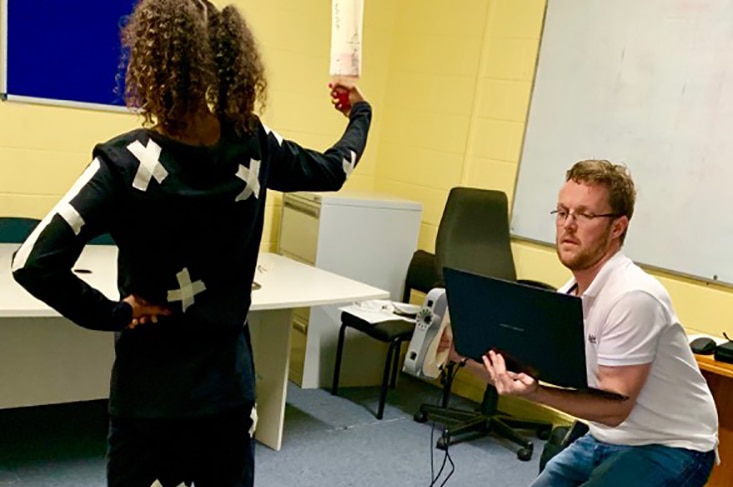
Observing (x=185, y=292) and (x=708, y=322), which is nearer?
(x=185, y=292)

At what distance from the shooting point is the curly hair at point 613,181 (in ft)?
5.65

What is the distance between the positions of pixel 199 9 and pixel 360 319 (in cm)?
244

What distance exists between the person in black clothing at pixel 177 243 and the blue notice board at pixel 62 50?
2.01 metres

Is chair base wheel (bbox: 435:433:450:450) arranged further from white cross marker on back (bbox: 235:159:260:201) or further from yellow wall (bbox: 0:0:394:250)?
white cross marker on back (bbox: 235:159:260:201)

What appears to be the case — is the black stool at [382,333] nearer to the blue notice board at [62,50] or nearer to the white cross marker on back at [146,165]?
the blue notice board at [62,50]

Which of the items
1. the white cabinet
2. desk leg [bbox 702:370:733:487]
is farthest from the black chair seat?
desk leg [bbox 702:370:733:487]

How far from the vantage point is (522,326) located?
1.61 m

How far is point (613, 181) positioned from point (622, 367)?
44cm

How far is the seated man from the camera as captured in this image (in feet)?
5.30

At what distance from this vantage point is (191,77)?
135 cm

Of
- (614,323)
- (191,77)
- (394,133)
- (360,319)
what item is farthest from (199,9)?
(394,133)

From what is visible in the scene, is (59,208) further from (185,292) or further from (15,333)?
(15,333)

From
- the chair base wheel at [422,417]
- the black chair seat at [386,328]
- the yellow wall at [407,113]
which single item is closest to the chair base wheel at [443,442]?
the chair base wheel at [422,417]

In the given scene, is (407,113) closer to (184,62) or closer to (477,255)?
(477,255)
